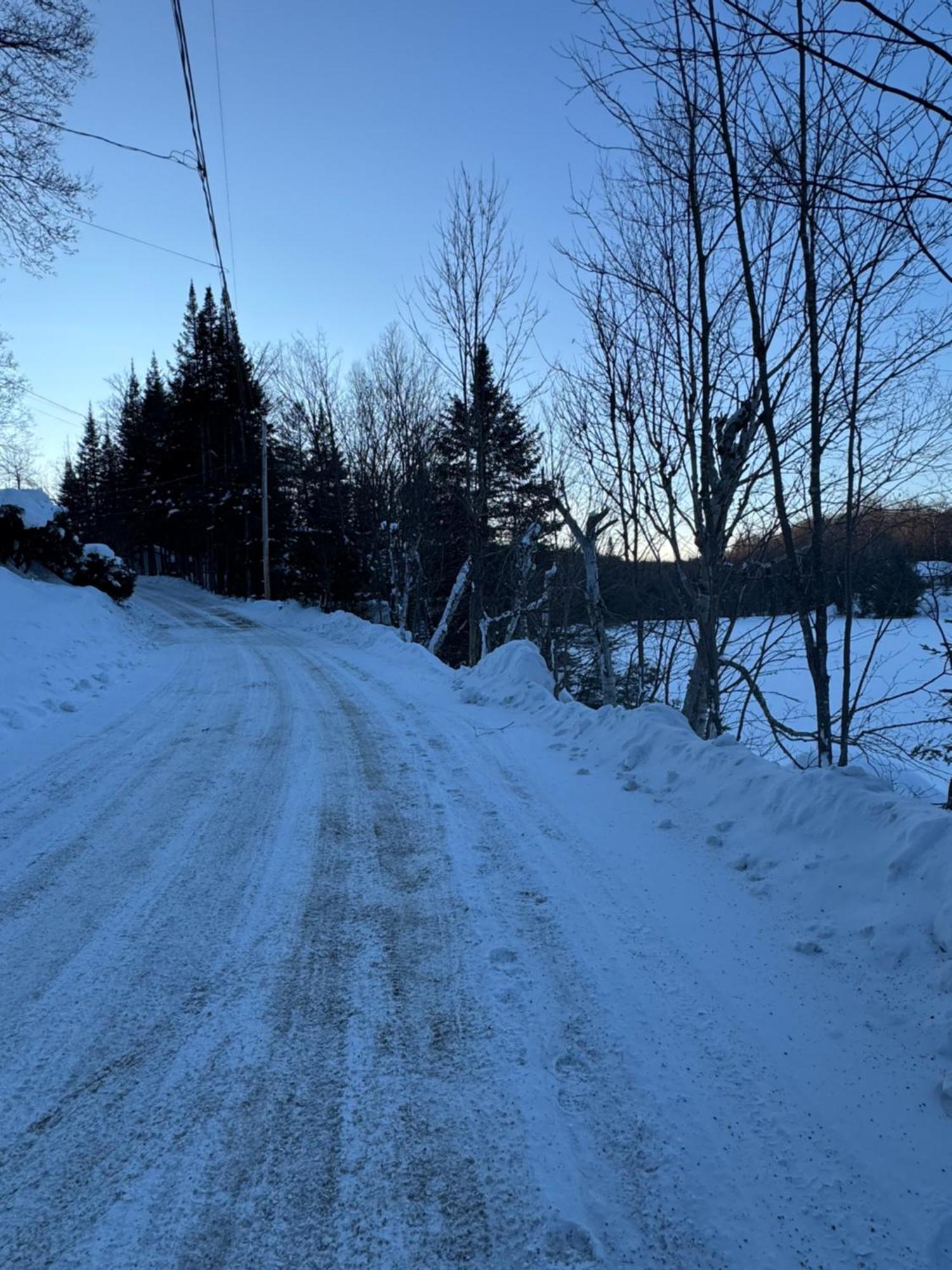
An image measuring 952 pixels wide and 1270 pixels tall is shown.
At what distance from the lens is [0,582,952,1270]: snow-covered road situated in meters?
1.42


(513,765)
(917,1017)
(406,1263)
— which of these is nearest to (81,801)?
(513,765)

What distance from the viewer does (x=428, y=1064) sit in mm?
1890

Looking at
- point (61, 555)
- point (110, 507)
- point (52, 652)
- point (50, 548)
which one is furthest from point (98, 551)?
point (110, 507)

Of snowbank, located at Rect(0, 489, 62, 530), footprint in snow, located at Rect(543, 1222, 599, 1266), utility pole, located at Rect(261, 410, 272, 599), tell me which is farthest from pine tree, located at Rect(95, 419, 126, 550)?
footprint in snow, located at Rect(543, 1222, 599, 1266)

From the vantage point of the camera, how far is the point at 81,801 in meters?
4.01

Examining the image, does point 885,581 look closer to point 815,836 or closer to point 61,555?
point 815,836

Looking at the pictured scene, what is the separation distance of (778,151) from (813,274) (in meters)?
2.27

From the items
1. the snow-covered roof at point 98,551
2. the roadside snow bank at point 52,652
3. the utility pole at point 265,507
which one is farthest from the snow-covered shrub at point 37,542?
the utility pole at point 265,507

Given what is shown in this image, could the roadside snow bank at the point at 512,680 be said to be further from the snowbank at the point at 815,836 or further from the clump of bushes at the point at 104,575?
the clump of bushes at the point at 104,575

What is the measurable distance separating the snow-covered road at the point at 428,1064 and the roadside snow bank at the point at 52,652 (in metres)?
3.26

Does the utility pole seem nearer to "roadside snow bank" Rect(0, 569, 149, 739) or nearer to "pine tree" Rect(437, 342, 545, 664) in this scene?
"pine tree" Rect(437, 342, 545, 664)

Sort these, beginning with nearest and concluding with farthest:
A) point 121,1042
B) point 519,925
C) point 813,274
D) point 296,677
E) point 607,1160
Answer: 1. point 607,1160
2. point 121,1042
3. point 519,925
4. point 813,274
5. point 296,677

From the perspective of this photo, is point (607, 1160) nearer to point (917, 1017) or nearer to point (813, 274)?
point (917, 1017)

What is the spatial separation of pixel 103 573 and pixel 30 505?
8.98 feet
